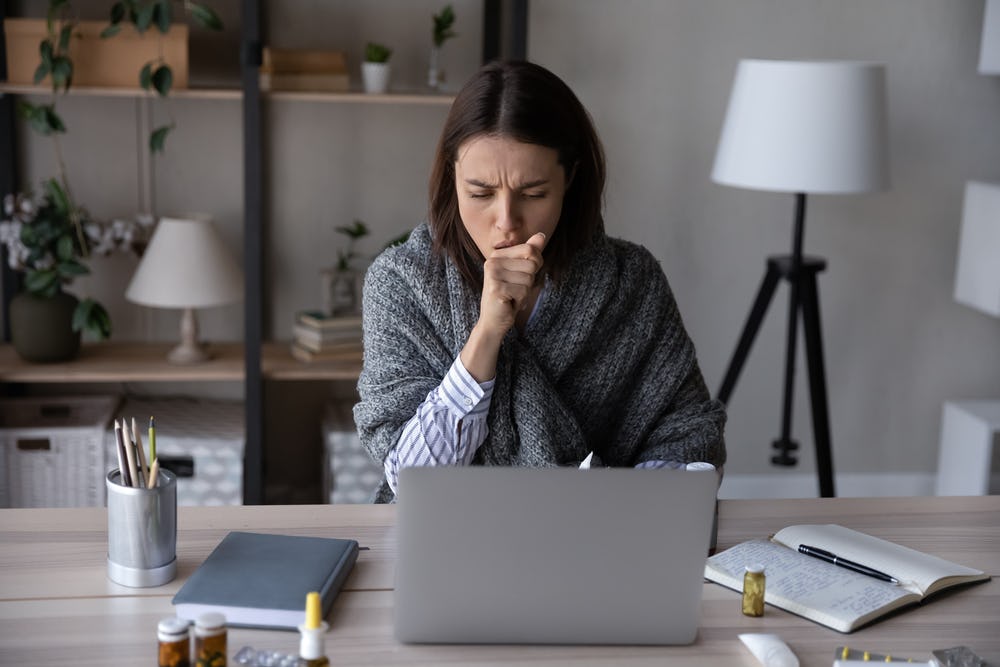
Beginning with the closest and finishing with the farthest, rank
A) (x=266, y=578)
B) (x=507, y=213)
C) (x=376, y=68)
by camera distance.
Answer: (x=266, y=578) < (x=507, y=213) < (x=376, y=68)

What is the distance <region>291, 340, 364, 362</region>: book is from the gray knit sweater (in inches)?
47.4

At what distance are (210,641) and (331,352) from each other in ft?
6.49

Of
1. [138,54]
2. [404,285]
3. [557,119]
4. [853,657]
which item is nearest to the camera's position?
[853,657]

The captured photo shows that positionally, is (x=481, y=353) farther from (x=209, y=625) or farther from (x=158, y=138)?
(x=158, y=138)

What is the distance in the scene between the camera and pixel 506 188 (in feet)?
5.05

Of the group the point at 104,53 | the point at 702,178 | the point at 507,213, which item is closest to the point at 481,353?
the point at 507,213

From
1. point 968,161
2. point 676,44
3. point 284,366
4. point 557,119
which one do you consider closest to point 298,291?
point 284,366

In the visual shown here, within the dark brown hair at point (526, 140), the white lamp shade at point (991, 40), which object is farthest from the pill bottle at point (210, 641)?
the white lamp shade at point (991, 40)

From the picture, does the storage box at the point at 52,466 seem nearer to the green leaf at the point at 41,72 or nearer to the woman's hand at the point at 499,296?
the green leaf at the point at 41,72

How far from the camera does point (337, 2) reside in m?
2.99

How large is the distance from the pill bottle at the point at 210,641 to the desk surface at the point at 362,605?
0.08m

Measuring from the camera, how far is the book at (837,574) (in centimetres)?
121

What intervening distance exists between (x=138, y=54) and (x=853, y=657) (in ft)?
7.52

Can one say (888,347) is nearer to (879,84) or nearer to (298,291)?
(879,84)
